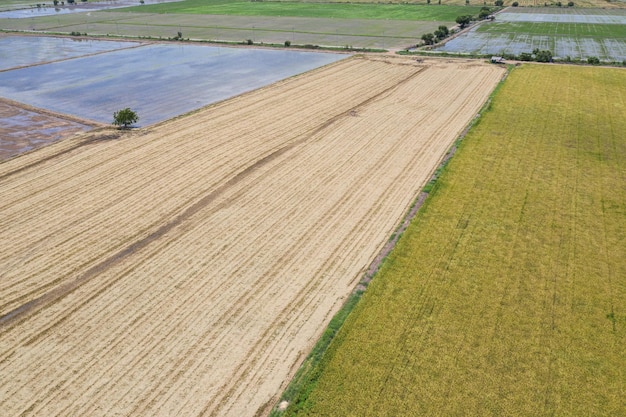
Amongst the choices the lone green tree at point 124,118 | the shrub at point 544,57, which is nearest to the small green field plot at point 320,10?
the shrub at point 544,57

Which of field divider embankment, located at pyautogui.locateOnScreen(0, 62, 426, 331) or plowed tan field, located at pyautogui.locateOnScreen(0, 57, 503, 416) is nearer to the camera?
plowed tan field, located at pyautogui.locateOnScreen(0, 57, 503, 416)

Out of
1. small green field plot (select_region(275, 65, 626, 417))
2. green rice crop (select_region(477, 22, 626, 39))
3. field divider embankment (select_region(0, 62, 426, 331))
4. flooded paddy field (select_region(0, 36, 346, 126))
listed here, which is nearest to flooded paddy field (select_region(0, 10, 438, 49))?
green rice crop (select_region(477, 22, 626, 39))

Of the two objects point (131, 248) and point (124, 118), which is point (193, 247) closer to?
point (131, 248)

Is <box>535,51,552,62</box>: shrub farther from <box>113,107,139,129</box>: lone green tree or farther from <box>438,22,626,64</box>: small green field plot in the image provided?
<box>113,107,139,129</box>: lone green tree

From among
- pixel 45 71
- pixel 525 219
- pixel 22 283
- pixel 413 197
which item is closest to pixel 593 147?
pixel 525 219

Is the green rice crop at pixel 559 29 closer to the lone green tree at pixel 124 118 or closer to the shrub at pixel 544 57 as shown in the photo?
the shrub at pixel 544 57

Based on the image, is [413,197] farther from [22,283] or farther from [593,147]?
[22,283]

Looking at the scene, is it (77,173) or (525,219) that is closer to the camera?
(525,219)
